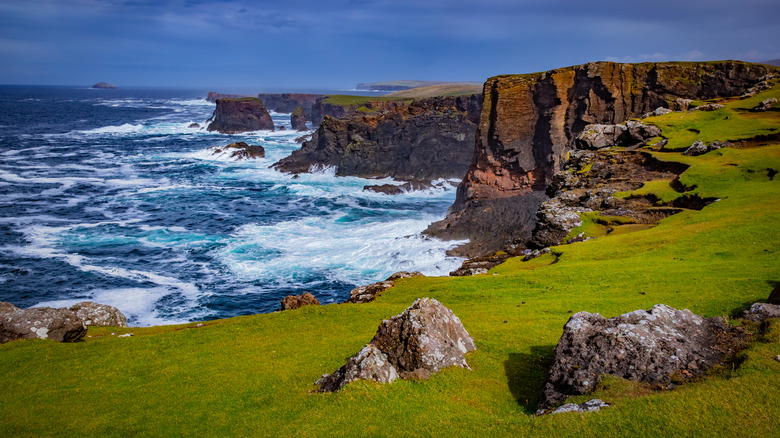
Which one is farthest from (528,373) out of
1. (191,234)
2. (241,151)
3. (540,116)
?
(241,151)

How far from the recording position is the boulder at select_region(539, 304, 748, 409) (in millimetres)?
11266

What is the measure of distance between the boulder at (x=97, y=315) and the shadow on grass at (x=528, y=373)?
20.4 meters

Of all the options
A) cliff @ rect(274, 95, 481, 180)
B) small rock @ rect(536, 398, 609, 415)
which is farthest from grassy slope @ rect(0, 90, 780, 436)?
cliff @ rect(274, 95, 481, 180)

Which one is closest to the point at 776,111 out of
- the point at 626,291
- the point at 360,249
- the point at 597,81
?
the point at 597,81

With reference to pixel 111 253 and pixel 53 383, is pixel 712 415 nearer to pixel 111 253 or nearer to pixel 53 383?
pixel 53 383

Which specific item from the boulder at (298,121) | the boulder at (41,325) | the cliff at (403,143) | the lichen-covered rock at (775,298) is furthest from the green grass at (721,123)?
the boulder at (298,121)

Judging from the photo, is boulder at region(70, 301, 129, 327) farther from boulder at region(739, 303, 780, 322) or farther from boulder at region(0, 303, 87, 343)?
boulder at region(739, 303, 780, 322)

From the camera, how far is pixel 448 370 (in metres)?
13.9

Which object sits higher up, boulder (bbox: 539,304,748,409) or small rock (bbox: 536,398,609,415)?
boulder (bbox: 539,304,748,409)

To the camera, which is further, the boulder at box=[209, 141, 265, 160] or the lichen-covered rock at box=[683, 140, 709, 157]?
the boulder at box=[209, 141, 265, 160]

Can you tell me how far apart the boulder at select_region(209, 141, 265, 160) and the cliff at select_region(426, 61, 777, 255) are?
65.2m

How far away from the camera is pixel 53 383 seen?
50.8ft

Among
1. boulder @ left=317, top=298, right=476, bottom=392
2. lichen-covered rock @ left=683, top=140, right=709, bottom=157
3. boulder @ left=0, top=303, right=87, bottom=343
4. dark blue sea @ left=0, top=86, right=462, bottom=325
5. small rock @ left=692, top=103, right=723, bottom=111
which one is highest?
small rock @ left=692, top=103, right=723, bottom=111

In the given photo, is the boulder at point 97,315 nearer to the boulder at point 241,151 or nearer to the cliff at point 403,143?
the cliff at point 403,143
